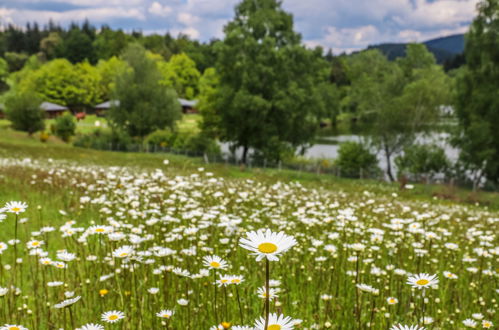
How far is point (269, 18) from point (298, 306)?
116 ft

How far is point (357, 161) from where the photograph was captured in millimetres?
37719

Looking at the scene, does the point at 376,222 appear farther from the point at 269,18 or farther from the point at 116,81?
the point at 116,81

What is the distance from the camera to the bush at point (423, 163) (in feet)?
120

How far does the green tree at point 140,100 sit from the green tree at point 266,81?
1392cm

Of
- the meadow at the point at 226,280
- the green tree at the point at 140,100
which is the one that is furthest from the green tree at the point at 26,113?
the meadow at the point at 226,280

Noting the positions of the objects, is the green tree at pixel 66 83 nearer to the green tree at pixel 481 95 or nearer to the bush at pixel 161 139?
the bush at pixel 161 139

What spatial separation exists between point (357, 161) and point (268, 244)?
1459 inches

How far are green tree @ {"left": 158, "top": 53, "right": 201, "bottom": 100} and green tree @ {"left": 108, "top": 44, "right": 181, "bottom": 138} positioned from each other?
4373 cm

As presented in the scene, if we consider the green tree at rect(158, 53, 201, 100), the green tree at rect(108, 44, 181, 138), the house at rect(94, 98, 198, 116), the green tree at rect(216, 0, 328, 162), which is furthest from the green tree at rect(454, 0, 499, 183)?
the green tree at rect(158, 53, 201, 100)

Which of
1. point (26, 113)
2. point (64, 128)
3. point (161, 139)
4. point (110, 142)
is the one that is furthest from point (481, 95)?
point (26, 113)

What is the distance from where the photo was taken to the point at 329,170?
38094mm

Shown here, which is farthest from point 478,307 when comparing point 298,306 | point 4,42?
point 4,42

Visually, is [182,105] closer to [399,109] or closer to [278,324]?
[399,109]

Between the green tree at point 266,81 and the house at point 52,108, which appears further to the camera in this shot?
the house at point 52,108
